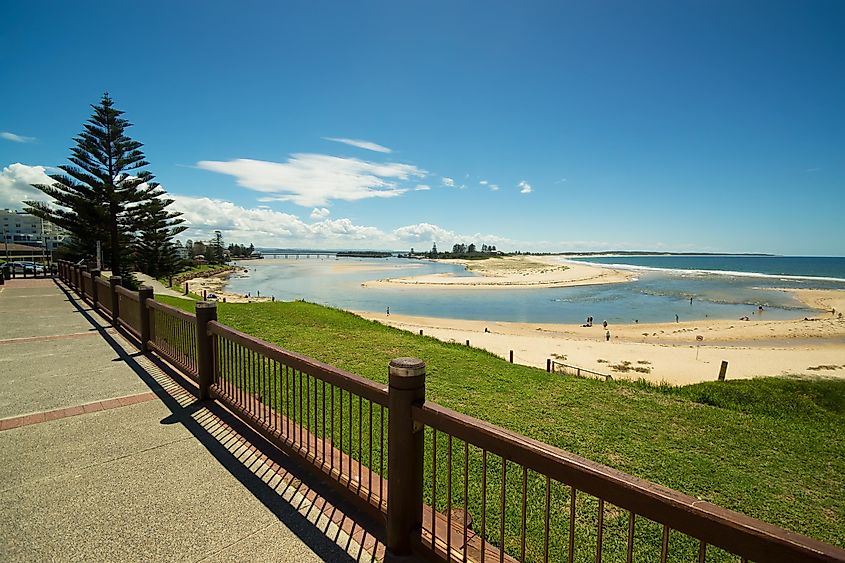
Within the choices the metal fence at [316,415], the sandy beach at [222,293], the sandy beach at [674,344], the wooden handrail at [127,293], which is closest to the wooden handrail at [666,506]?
the metal fence at [316,415]

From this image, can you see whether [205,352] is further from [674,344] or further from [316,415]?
[674,344]

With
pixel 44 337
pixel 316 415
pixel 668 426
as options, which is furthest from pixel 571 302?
pixel 316 415

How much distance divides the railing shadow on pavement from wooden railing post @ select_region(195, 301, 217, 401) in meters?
0.20

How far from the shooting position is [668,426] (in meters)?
5.87

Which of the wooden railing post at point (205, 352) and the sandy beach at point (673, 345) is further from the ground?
the wooden railing post at point (205, 352)

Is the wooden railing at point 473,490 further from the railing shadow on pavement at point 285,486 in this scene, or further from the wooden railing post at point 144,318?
the wooden railing post at point 144,318

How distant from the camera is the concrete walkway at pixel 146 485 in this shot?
8.32 ft

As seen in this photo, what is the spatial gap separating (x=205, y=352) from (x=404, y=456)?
3452 mm

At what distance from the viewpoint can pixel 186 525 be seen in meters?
2.73

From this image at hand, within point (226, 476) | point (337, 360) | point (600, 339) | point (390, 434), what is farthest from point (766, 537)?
point (600, 339)

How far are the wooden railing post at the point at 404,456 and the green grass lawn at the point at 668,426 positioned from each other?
0.99 metres

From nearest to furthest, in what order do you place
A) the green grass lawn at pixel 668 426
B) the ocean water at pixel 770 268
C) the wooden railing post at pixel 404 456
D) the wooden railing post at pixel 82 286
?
the wooden railing post at pixel 404 456 < the green grass lawn at pixel 668 426 < the wooden railing post at pixel 82 286 < the ocean water at pixel 770 268

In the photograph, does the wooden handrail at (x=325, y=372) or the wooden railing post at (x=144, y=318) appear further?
the wooden railing post at (x=144, y=318)

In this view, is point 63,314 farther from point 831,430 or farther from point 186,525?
point 831,430
